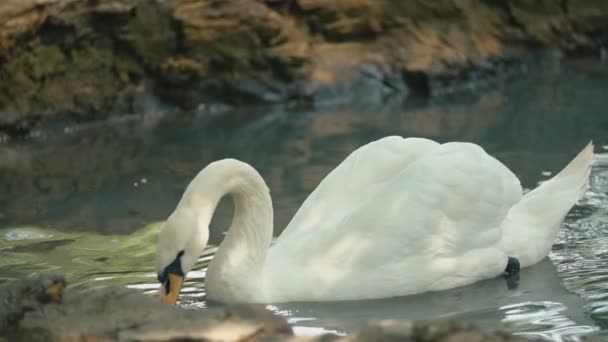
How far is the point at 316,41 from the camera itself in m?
12.9

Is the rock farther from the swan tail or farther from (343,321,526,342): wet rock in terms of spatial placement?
the swan tail

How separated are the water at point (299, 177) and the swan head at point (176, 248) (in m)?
0.50

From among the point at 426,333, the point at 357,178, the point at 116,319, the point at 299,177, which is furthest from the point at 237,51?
the point at 426,333

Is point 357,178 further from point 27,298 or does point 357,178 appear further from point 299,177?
point 299,177

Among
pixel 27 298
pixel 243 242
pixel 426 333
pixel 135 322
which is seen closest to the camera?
pixel 426 333

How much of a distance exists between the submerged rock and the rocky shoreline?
Answer: 6.64 metres

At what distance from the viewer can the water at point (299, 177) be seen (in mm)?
5945

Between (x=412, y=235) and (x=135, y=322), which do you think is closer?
(x=135, y=322)

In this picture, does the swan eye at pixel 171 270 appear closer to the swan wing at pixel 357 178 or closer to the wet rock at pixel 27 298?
the wet rock at pixel 27 298

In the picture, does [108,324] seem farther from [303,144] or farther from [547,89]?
[547,89]

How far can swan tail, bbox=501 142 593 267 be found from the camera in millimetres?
6578

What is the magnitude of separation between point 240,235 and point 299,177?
2906 mm

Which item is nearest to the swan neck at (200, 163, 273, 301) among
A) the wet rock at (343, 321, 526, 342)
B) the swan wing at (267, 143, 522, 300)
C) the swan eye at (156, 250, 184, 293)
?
the swan wing at (267, 143, 522, 300)

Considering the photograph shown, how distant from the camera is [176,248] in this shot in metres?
5.53
